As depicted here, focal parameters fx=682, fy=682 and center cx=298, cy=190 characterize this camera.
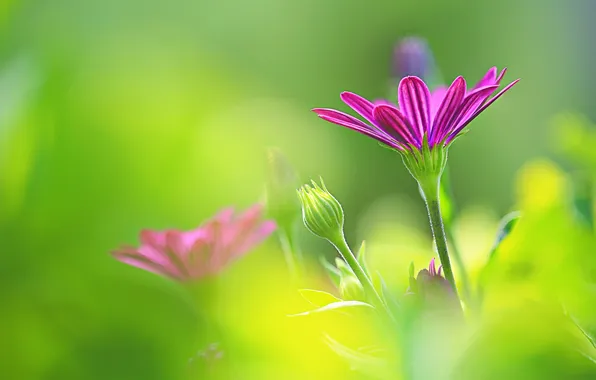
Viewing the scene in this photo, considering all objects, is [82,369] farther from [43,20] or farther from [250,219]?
[43,20]

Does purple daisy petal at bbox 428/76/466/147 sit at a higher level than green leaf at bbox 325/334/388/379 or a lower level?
higher

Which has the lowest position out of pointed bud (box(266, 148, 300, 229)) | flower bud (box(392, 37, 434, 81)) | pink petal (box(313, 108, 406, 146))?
pink petal (box(313, 108, 406, 146))

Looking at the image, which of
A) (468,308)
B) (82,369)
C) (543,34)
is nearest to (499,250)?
(468,308)

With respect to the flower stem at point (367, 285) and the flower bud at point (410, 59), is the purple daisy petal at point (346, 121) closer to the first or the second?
the flower stem at point (367, 285)

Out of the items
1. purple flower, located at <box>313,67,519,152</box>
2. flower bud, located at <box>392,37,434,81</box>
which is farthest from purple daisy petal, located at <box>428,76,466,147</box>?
flower bud, located at <box>392,37,434,81</box>

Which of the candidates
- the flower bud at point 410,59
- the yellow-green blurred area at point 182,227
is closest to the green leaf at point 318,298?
the yellow-green blurred area at point 182,227

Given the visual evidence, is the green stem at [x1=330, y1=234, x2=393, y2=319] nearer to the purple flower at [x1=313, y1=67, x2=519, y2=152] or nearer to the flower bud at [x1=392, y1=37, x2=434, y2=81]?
the purple flower at [x1=313, y1=67, x2=519, y2=152]
